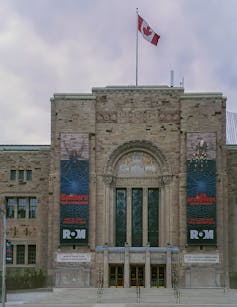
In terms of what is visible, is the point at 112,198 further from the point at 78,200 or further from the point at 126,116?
the point at 126,116

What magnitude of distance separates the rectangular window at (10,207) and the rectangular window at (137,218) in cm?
1090

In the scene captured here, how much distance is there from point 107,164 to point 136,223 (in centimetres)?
570

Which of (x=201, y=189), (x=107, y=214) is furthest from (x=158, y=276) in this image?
(x=201, y=189)

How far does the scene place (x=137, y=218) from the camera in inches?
2389

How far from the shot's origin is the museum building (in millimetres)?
58562

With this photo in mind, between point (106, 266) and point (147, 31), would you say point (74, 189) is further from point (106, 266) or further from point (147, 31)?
point (147, 31)

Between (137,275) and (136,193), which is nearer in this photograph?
(137,275)

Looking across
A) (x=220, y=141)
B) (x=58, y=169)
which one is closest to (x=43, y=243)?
(x=58, y=169)

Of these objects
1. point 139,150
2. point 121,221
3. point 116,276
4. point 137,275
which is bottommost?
point 116,276

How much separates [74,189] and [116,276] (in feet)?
26.6

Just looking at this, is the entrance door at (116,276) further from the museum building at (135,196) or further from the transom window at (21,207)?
the transom window at (21,207)

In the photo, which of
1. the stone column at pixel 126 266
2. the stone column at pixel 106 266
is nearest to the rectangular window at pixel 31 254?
the stone column at pixel 106 266

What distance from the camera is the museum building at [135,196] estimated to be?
192 feet

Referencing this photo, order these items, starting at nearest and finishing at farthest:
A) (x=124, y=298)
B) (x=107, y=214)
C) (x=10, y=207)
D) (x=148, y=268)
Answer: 1. (x=124, y=298)
2. (x=148, y=268)
3. (x=107, y=214)
4. (x=10, y=207)
